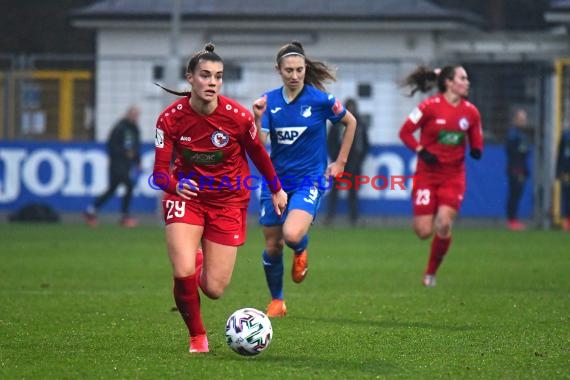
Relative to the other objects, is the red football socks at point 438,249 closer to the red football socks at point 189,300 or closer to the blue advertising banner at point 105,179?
the red football socks at point 189,300

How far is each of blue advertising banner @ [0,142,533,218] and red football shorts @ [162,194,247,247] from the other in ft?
52.9

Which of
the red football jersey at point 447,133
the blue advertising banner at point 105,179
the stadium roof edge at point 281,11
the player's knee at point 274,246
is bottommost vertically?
the blue advertising banner at point 105,179

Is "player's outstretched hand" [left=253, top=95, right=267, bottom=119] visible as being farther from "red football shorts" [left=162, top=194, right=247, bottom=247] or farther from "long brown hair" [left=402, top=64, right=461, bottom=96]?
"long brown hair" [left=402, top=64, right=461, bottom=96]

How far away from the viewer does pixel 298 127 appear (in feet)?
38.8

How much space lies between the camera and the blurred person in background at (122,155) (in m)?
25.2

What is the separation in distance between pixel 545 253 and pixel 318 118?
328 inches

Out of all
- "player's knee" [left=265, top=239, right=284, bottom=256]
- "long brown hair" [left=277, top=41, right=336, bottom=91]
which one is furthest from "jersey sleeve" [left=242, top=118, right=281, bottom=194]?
"long brown hair" [left=277, top=41, right=336, bottom=91]

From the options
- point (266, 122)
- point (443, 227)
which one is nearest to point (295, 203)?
point (266, 122)

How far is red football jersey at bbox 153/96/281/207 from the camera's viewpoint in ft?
A: 30.7

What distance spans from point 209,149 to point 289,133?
94.2 inches

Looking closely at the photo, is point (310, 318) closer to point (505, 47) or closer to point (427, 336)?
point (427, 336)

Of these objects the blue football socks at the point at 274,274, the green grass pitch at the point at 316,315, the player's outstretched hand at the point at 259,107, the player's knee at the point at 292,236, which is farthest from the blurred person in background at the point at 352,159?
the player's outstretched hand at the point at 259,107

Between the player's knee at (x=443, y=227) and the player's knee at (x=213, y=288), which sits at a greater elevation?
the player's knee at (x=213, y=288)

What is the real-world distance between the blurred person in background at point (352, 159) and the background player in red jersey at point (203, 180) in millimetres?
15162
